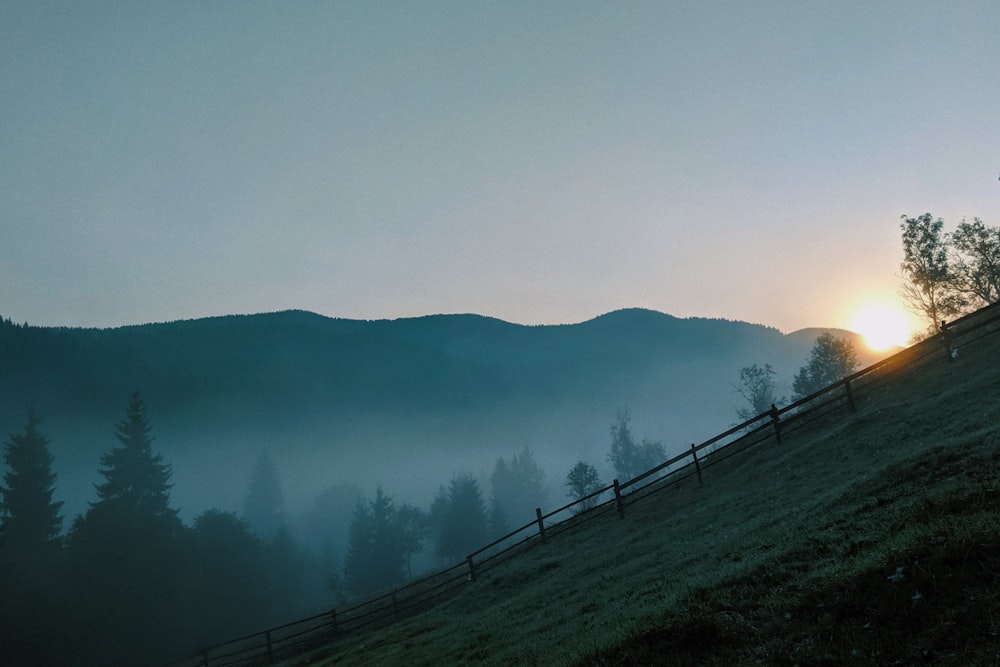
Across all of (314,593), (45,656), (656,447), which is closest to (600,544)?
(45,656)

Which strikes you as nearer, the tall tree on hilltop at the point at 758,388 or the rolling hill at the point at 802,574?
the rolling hill at the point at 802,574

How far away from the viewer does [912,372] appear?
31906 mm

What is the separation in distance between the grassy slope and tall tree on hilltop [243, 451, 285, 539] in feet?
369

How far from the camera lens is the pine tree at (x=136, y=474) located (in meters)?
63.7

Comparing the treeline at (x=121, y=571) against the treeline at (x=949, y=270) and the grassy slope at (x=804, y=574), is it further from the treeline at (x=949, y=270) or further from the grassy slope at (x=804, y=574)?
the treeline at (x=949, y=270)

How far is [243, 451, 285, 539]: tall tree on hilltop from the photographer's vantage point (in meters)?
124

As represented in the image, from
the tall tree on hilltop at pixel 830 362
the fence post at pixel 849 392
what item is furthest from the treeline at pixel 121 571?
the tall tree on hilltop at pixel 830 362

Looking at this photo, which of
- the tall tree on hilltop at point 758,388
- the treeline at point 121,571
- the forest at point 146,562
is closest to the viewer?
the treeline at point 121,571

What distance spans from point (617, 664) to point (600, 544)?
56.9ft

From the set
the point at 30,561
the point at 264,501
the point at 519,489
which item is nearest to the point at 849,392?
the point at 30,561

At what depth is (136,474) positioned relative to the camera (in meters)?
65.8

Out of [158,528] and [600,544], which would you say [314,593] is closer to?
[158,528]

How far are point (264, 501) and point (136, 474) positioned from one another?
6642 cm

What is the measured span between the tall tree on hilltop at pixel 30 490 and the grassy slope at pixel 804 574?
54.2 meters
